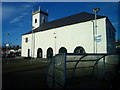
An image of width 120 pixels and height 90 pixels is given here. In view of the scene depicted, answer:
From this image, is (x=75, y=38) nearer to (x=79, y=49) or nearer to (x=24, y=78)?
(x=79, y=49)

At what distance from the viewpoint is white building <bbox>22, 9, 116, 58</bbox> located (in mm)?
15859

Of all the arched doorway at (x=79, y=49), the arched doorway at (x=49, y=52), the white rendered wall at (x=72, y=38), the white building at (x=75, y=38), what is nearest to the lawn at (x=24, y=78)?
the white building at (x=75, y=38)

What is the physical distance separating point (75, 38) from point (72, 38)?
682mm

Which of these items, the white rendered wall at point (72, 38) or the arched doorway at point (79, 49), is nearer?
the white rendered wall at point (72, 38)

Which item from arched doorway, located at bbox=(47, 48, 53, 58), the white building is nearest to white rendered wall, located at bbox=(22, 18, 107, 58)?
the white building

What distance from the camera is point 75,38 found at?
18.7 m

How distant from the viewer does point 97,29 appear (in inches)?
648

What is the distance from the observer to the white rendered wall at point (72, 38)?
16031mm

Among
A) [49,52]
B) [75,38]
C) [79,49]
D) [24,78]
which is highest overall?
[75,38]


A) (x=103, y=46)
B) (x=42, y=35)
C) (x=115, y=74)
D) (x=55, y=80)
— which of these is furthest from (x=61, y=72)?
(x=42, y=35)

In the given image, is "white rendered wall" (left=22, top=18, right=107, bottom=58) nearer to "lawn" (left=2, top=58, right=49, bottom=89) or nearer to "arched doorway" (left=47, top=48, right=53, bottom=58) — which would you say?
"arched doorway" (left=47, top=48, right=53, bottom=58)

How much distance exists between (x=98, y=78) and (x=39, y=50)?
66.7 feet

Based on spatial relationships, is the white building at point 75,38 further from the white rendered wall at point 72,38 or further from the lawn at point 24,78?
the lawn at point 24,78

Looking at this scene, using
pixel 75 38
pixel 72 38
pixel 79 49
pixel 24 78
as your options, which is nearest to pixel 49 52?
pixel 72 38
